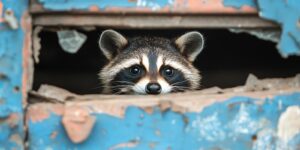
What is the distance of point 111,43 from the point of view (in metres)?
4.41

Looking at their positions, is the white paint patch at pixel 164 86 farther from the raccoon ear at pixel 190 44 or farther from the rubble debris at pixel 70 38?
the rubble debris at pixel 70 38

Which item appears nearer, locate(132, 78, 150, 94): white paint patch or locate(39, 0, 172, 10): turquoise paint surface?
locate(39, 0, 172, 10): turquoise paint surface

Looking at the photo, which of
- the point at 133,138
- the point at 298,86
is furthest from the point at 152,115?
the point at 298,86

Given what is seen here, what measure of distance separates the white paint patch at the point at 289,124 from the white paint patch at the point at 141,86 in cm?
113

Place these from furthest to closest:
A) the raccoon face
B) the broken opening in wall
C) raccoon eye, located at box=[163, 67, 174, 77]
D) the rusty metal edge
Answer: the broken opening in wall < raccoon eye, located at box=[163, 67, 174, 77] < the raccoon face < the rusty metal edge

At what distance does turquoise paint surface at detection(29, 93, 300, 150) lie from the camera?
2.82 m

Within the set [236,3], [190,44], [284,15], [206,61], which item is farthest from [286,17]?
[206,61]

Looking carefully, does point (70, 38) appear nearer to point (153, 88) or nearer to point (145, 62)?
point (153, 88)

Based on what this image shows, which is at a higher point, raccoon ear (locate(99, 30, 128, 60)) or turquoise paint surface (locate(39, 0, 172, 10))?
turquoise paint surface (locate(39, 0, 172, 10))

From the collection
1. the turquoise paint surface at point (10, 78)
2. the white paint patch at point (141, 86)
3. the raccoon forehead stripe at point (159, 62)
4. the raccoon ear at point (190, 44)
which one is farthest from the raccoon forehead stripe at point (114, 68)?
the turquoise paint surface at point (10, 78)

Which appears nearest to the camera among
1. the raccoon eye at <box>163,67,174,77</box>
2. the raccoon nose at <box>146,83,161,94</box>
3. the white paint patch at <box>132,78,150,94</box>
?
the raccoon nose at <box>146,83,161,94</box>

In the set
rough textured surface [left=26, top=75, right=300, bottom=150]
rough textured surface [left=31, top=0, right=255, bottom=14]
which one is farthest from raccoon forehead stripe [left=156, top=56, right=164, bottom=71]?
rough textured surface [left=31, top=0, right=255, bottom=14]

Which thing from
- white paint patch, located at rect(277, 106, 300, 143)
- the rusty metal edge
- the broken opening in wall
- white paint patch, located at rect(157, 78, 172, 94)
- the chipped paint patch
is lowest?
the broken opening in wall

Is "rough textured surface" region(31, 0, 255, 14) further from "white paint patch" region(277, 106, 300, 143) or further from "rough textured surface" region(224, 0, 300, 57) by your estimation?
"white paint patch" region(277, 106, 300, 143)
